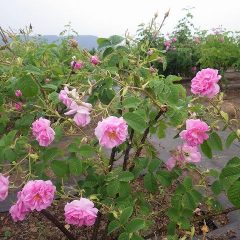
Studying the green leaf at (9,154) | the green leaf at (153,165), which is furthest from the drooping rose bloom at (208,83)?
the green leaf at (9,154)

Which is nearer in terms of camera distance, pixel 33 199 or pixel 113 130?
pixel 113 130

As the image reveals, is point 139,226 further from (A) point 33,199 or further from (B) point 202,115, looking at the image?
(B) point 202,115

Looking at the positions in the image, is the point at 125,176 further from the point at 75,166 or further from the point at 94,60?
the point at 94,60

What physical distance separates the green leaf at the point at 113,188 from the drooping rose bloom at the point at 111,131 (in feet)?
1.31

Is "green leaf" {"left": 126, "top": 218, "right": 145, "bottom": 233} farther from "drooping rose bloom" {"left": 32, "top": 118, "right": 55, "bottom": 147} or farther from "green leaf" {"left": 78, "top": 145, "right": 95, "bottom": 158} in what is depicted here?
"drooping rose bloom" {"left": 32, "top": 118, "right": 55, "bottom": 147}

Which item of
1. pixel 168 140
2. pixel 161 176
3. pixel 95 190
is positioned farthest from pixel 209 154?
pixel 168 140

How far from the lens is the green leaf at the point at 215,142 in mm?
1635

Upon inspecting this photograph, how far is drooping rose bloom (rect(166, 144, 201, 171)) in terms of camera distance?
72.4 inches

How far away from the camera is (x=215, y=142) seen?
1.64 meters

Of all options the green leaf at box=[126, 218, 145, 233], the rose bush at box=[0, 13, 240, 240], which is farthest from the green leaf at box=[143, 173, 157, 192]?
the green leaf at box=[126, 218, 145, 233]

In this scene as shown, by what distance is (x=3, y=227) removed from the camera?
2734mm

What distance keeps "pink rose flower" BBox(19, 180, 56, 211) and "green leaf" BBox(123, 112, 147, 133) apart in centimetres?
39

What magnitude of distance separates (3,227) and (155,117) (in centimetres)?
163

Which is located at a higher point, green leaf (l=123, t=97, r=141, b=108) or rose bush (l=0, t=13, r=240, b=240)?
green leaf (l=123, t=97, r=141, b=108)
